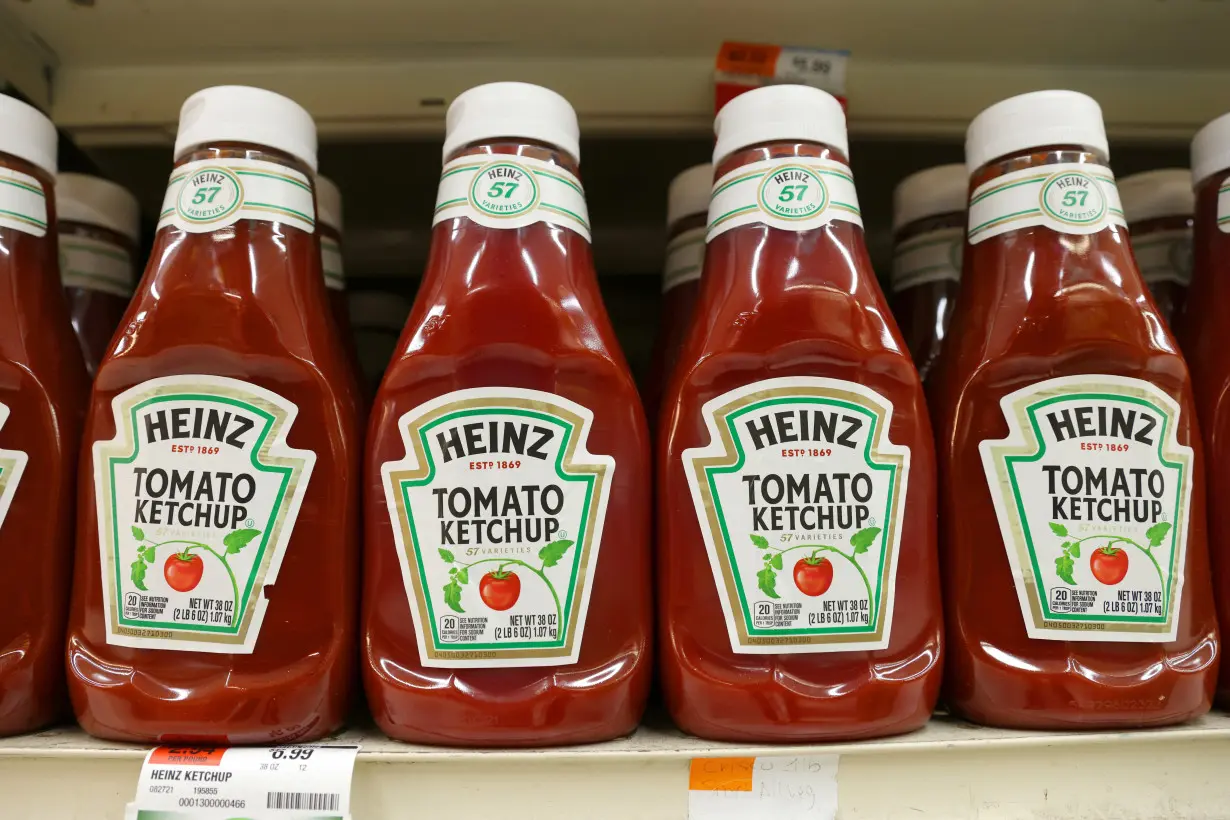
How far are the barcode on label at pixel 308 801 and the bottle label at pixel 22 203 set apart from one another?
66 cm

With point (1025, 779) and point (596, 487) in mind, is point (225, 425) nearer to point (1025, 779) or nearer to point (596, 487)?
point (596, 487)

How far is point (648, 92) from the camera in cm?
119

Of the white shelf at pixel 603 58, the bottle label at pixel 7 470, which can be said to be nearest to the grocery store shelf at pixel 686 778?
the bottle label at pixel 7 470

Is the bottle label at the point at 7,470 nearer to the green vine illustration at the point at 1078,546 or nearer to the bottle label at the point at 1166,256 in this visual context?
the green vine illustration at the point at 1078,546

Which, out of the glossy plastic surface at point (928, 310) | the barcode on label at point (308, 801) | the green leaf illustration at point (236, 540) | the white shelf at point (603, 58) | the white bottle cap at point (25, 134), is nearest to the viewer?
the barcode on label at point (308, 801)

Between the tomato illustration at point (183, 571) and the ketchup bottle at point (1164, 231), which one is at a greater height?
the ketchup bottle at point (1164, 231)

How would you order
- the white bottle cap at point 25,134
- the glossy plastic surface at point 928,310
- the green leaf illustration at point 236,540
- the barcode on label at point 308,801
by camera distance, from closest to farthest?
the barcode on label at point 308,801, the green leaf illustration at point 236,540, the white bottle cap at point 25,134, the glossy plastic surface at point 928,310

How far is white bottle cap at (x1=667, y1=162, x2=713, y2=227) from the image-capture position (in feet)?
3.84

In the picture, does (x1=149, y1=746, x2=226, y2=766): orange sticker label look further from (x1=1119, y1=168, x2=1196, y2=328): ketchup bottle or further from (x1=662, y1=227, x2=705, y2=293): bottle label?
(x1=1119, y1=168, x2=1196, y2=328): ketchup bottle

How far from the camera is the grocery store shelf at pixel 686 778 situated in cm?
75

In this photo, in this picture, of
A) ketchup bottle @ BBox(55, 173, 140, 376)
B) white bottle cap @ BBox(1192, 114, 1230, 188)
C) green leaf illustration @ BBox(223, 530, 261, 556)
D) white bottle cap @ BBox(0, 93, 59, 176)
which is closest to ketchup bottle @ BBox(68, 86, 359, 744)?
green leaf illustration @ BBox(223, 530, 261, 556)

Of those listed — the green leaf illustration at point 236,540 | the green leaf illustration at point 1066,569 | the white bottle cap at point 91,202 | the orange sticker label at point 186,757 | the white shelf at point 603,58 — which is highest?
the white shelf at point 603,58

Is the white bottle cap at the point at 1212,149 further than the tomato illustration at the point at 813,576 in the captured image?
Yes

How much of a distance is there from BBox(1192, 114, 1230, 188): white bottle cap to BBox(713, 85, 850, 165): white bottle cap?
1.46 feet
